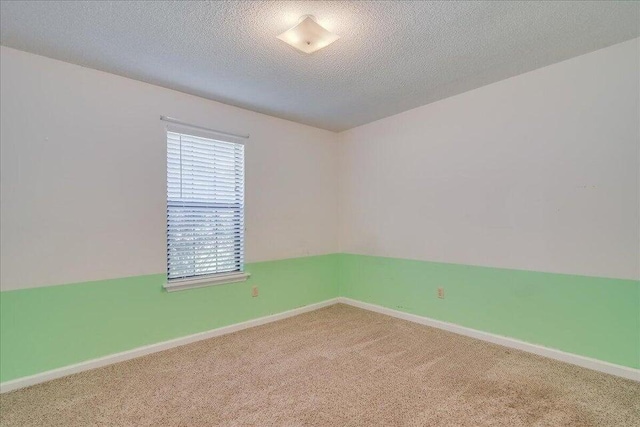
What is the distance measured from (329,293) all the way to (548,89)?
3.35 metres

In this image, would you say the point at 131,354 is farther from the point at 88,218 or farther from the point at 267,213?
the point at 267,213

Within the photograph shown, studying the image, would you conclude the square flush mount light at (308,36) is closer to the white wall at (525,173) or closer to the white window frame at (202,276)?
the white window frame at (202,276)

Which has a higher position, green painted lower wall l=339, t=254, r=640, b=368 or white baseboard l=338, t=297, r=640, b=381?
green painted lower wall l=339, t=254, r=640, b=368

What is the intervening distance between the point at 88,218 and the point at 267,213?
69.1 inches

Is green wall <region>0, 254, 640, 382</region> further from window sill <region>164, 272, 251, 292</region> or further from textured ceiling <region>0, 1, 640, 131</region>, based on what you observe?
textured ceiling <region>0, 1, 640, 131</region>

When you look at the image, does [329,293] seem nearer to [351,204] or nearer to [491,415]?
[351,204]

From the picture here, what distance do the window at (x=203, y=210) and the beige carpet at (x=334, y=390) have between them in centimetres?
74

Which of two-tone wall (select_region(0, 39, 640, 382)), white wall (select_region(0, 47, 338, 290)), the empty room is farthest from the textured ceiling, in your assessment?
two-tone wall (select_region(0, 39, 640, 382))

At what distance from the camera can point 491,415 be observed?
6.44ft

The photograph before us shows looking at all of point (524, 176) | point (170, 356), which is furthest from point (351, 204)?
point (170, 356)

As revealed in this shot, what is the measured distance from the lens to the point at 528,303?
2.86m

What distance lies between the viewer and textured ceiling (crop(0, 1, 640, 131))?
6.35 ft

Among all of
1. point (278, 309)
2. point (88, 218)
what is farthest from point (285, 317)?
point (88, 218)

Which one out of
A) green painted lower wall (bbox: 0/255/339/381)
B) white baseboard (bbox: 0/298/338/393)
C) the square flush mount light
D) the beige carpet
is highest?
the square flush mount light
